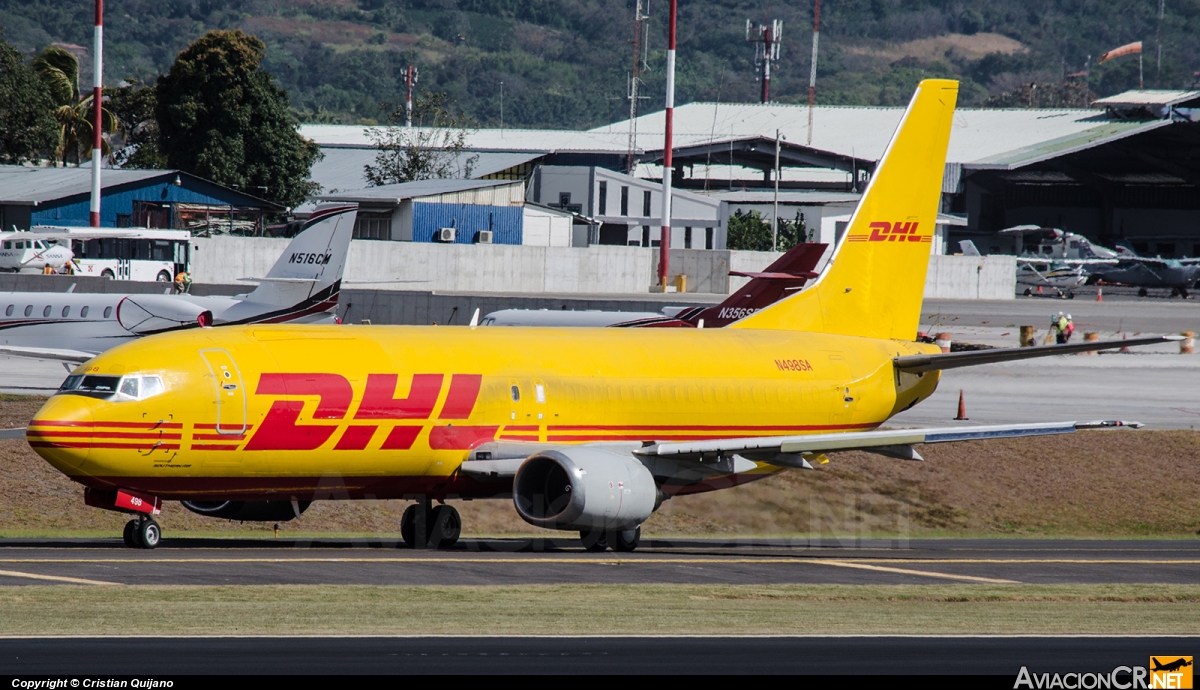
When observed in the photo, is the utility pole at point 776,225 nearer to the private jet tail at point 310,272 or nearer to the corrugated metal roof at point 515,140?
the corrugated metal roof at point 515,140

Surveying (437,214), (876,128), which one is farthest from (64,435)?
(876,128)

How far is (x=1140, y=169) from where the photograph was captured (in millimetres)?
139500

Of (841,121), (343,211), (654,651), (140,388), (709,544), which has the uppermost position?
(841,121)

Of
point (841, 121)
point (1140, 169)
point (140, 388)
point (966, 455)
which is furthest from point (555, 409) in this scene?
point (841, 121)

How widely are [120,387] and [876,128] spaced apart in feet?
471

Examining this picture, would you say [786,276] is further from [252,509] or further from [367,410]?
[252,509]

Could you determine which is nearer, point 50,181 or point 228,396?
point 228,396

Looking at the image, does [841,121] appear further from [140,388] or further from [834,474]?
[140,388]

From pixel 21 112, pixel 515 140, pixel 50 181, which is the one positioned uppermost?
pixel 515 140

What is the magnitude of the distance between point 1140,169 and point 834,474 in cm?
10905

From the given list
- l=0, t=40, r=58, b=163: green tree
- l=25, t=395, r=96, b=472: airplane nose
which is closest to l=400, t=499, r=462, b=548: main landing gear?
l=25, t=395, r=96, b=472: airplane nose

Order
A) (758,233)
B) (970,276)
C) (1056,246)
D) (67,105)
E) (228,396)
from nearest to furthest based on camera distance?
(228,396) → (970,276) → (1056,246) → (758,233) → (67,105)

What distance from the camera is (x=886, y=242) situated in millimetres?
33562

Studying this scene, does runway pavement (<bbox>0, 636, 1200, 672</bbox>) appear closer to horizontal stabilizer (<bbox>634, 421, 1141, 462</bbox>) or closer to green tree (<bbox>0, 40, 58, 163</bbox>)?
horizontal stabilizer (<bbox>634, 421, 1141, 462</bbox>)
